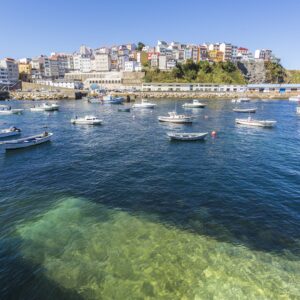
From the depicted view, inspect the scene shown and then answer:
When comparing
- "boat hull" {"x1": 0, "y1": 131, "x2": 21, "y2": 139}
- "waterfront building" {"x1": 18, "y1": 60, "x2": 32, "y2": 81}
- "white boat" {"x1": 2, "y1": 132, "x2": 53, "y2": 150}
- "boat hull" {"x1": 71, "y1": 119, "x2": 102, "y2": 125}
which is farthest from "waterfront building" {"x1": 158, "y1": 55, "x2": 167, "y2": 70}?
"white boat" {"x1": 2, "y1": 132, "x2": 53, "y2": 150}

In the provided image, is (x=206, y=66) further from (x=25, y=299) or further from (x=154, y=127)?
(x=25, y=299)

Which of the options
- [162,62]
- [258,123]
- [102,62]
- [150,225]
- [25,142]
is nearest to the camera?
[150,225]

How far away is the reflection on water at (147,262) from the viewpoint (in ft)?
41.9

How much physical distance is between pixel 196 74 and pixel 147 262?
584 feet

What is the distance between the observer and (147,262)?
1461 centimetres

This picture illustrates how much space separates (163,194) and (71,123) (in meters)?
47.1

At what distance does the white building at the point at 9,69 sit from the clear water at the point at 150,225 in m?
168

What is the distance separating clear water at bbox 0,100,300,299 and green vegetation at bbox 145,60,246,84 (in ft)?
477

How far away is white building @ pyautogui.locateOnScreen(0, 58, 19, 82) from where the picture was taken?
563ft

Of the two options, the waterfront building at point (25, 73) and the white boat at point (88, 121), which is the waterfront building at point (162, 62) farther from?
the white boat at point (88, 121)

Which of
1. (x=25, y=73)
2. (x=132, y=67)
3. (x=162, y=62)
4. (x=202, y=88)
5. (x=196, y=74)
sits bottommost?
(x=202, y=88)

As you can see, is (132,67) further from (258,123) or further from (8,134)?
(8,134)

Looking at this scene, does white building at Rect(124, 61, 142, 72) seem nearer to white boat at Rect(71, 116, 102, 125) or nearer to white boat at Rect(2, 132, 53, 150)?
white boat at Rect(71, 116, 102, 125)

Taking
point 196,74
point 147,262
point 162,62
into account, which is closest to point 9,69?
point 162,62
